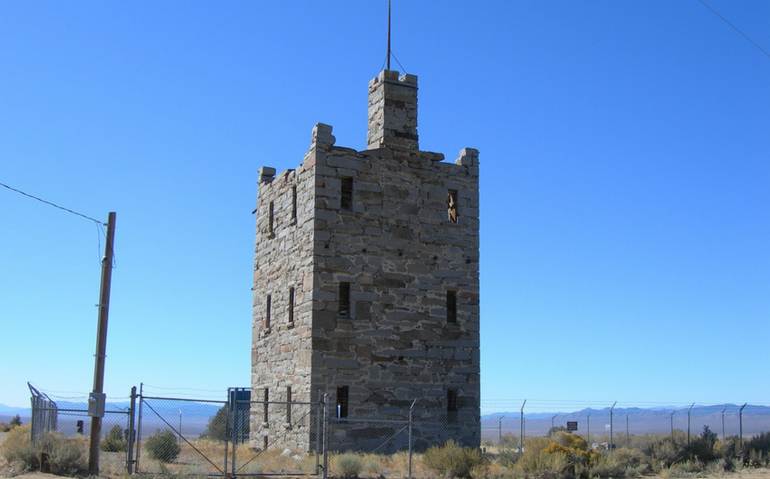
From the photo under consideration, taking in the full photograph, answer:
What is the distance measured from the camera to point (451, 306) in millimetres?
29172

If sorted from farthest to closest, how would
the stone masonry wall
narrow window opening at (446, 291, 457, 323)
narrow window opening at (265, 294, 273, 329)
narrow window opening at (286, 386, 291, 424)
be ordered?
narrow window opening at (265, 294, 273, 329) → narrow window opening at (446, 291, 457, 323) → narrow window opening at (286, 386, 291, 424) → the stone masonry wall

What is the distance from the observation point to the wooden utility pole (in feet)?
67.5

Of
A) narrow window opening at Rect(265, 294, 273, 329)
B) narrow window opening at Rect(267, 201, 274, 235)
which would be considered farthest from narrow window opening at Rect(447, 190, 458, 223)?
narrow window opening at Rect(265, 294, 273, 329)

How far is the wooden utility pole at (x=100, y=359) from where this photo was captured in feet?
67.5

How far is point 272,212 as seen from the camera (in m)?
31.7

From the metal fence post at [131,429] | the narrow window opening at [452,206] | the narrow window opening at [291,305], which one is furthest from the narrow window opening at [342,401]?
the metal fence post at [131,429]

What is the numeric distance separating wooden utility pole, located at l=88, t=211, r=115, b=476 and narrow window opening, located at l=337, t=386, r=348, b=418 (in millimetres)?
7780

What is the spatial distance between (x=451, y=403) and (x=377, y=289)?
439 centimetres

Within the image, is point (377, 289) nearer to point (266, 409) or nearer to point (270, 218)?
point (270, 218)

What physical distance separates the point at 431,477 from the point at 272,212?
1211 centimetres

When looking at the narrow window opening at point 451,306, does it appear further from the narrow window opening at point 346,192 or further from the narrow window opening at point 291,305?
the narrow window opening at point 291,305

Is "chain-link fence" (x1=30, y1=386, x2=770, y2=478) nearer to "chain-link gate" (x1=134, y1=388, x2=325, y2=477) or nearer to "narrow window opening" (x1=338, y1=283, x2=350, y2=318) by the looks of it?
"chain-link gate" (x1=134, y1=388, x2=325, y2=477)

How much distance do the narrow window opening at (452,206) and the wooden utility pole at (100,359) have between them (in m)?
11.8

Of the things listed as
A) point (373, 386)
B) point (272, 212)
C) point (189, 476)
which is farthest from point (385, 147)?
point (189, 476)
